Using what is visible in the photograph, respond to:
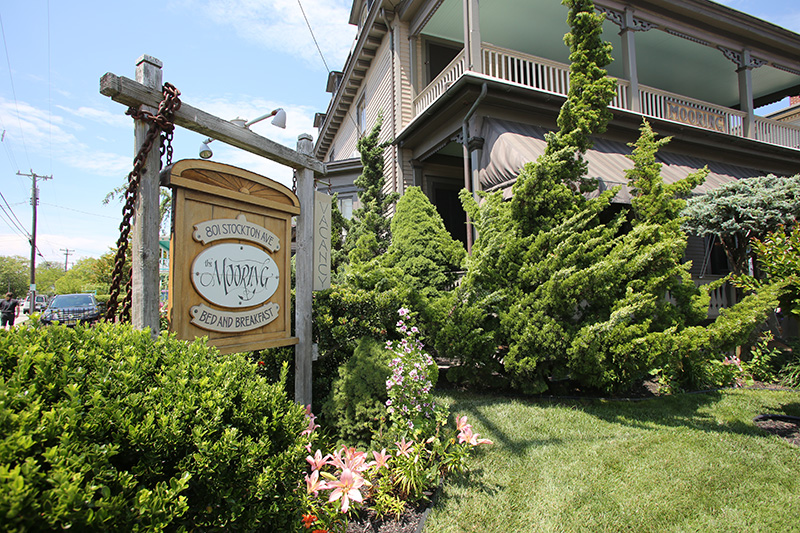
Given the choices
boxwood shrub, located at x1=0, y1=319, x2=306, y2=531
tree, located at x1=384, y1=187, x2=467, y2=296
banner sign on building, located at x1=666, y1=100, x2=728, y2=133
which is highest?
banner sign on building, located at x1=666, y1=100, x2=728, y2=133

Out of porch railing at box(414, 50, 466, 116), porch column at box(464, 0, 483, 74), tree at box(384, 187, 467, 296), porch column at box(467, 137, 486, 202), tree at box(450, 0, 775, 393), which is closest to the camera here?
tree at box(450, 0, 775, 393)

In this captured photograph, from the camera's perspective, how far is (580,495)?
2.74 metres

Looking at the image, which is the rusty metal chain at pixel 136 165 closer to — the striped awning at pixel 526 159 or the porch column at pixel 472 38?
the striped awning at pixel 526 159

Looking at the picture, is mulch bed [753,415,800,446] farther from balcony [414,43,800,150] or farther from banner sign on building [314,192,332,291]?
balcony [414,43,800,150]

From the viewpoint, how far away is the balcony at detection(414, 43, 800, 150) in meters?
8.52

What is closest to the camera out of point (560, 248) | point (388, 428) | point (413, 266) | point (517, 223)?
point (388, 428)

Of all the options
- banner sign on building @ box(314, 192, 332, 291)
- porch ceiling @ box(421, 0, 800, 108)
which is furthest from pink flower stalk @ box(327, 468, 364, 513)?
porch ceiling @ box(421, 0, 800, 108)

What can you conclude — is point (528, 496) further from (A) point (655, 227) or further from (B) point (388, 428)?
(A) point (655, 227)

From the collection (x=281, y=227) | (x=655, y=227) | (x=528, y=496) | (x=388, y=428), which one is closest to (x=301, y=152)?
(x=281, y=227)

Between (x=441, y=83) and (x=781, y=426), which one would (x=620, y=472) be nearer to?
(x=781, y=426)

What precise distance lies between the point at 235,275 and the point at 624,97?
10836 millimetres

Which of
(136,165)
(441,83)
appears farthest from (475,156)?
(136,165)

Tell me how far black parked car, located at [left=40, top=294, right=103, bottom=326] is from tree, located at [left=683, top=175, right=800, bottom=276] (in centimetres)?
1741

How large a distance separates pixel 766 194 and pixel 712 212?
726 millimetres
